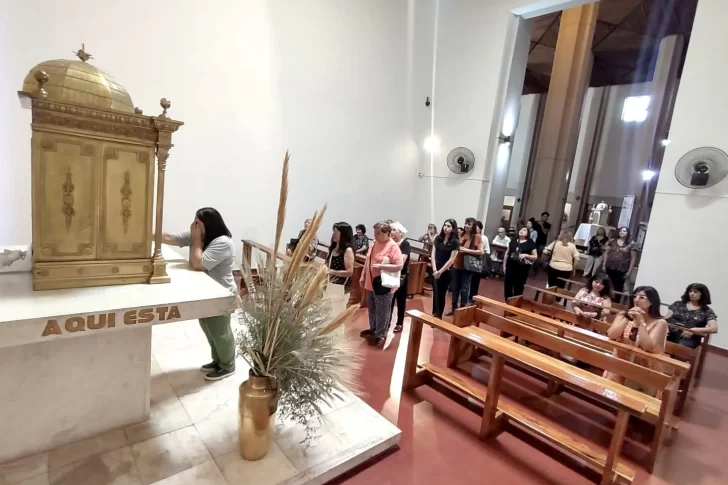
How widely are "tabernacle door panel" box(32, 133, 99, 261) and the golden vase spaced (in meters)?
1.04

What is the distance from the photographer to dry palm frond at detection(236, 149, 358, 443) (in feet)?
6.06

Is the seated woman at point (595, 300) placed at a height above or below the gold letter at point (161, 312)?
below

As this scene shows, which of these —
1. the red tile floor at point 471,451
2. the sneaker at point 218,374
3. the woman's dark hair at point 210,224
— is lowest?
the red tile floor at point 471,451

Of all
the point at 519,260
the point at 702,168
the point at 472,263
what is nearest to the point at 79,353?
the point at 472,263

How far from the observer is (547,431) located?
8.40 ft

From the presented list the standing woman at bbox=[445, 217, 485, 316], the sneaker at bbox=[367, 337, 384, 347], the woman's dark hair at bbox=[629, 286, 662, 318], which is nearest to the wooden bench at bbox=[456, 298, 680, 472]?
the woman's dark hair at bbox=[629, 286, 662, 318]

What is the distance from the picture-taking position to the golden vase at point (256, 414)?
196 centimetres

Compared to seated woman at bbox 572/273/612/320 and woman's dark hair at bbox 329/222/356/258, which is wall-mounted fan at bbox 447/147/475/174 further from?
woman's dark hair at bbox 329/222/356/258

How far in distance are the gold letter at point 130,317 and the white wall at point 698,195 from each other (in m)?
6.29

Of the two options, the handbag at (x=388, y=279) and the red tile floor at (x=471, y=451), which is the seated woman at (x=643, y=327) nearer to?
the red tile floor at (x=471, y=451)

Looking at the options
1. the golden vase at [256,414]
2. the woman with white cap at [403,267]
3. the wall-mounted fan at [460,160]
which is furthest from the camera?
the wall-mounted fan at [460,160]

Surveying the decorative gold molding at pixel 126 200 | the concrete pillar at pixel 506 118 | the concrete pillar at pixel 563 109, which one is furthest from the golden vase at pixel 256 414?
the concrete pillar at pixel 563 109

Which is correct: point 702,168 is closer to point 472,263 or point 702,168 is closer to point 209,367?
point 472,263

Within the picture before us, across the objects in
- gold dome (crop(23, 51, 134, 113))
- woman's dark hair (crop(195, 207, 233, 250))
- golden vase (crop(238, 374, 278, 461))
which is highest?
gold dome (crop(23, 51, 134, 113))
